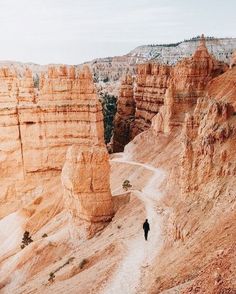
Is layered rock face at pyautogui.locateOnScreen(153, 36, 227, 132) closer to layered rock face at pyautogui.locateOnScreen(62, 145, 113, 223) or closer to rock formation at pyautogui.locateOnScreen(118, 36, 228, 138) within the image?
rock formation at pyautogui.locateOnScreen(118, 36, 228, 138)

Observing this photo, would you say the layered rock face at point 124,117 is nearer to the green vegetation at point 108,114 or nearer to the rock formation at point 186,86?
the green vegetation at point 108,114

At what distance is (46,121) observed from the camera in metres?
52.7

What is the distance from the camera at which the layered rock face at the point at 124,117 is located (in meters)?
75.0

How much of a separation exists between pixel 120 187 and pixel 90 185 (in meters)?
13.3

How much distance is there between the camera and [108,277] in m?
21.9

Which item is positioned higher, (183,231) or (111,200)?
(183,231)

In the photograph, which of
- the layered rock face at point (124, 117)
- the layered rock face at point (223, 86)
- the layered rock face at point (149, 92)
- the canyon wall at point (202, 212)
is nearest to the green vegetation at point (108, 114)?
the layered rock face at point (124, 117)

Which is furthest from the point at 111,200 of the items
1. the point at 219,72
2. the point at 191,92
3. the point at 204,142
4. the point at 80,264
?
the point at 219,72

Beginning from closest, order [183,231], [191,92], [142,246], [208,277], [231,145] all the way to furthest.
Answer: [208,277] → [183,231] → [231,145] → [142,246] → [191,92]

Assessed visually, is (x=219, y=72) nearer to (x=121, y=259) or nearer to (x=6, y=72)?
(x=6, y=72)

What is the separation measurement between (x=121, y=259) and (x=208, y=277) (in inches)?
405

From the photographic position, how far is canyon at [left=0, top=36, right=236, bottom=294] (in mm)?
19781

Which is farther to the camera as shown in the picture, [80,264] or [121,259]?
[80,264]

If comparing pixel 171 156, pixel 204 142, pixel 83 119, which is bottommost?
pixel 171 156
